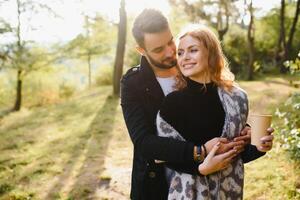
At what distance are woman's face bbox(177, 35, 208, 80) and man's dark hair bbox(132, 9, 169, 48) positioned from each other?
0.18m

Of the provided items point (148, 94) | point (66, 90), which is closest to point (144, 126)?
point (148, 94)

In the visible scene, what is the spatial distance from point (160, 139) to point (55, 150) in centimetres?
669

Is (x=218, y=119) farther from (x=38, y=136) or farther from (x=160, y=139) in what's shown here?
(x=38, y=136)

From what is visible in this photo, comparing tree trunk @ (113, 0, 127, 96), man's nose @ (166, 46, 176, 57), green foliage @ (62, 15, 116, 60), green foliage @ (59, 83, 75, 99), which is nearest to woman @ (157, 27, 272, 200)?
man's nose @ (166, 46, 176, 57)

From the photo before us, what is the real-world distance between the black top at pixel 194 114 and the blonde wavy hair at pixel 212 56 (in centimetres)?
10

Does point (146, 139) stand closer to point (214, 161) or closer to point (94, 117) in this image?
point (214, 161)

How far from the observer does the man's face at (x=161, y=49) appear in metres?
2.30

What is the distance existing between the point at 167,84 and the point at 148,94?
13cm

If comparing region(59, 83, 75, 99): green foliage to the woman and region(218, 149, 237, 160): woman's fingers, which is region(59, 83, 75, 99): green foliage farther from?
region(218, 149, 237, 160): woman's fingers

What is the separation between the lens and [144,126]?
2197 millimetres

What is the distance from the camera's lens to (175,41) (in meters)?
2.32

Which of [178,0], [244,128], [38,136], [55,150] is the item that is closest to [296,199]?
[244,128]

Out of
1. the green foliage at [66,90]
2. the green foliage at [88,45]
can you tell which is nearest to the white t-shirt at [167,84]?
the green foliage at [88,45]

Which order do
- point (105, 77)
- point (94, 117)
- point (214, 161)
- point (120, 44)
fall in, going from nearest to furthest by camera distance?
point (214, 161) < point (94, 117) < point (120, 44) < point (105, 77)
